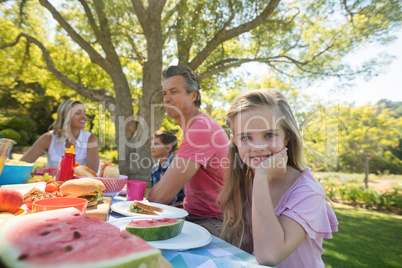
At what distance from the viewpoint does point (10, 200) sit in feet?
4.81

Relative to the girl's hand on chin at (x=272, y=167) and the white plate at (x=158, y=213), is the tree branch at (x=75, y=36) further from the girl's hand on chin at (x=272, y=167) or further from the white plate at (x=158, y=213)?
the girl's hand on chin at (x=272, y=167)

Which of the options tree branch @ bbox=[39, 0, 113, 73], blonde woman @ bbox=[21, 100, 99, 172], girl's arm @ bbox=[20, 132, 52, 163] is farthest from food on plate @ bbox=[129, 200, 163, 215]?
tree branch @ bbox=[39, 0, 113, 73]

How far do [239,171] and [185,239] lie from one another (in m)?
0.94

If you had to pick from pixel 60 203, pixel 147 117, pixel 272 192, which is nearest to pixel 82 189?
pixel 60 203

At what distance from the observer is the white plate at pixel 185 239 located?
1.24m

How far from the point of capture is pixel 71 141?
14.8ft

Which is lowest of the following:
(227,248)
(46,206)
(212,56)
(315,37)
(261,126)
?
(227,248)

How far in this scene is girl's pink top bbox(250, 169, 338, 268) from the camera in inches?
55.5

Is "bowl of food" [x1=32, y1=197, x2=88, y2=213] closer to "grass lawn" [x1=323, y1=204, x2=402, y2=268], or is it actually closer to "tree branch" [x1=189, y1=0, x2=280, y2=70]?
"grass lawn" [x1=323, y1=204, x2=402, y2=268]

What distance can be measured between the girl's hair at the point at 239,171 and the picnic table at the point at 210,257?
0.51 meters

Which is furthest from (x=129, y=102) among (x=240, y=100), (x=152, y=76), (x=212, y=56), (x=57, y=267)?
(x=57, y=267)

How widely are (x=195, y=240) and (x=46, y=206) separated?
85 centimetres

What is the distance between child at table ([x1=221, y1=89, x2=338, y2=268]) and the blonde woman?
3354 millimetres

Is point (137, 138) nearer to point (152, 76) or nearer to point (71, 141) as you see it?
point (152, 76)
